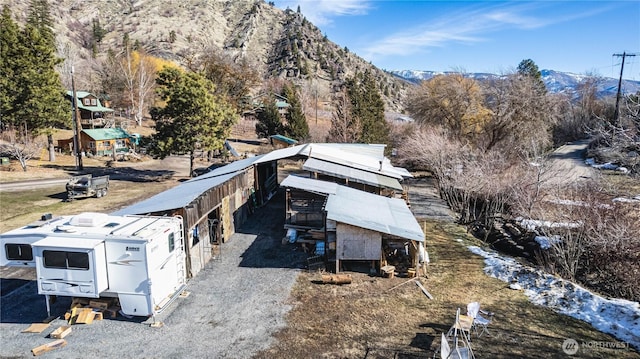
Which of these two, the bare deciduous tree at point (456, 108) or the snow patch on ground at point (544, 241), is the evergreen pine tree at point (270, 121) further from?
the snow patch on ground at point (544, 241)

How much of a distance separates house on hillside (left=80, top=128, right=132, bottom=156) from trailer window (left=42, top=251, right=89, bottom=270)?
33971 millimetres

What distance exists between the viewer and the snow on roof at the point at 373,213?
14.4m

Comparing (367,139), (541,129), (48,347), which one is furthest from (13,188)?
(541,129)

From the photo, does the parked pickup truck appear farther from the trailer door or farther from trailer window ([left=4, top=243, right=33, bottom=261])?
the trailer door

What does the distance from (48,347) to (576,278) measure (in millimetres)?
17790

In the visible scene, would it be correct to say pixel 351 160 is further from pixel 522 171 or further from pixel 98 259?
pixel 98 259

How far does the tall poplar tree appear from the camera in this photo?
29406 mm

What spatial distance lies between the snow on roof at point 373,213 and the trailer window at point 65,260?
25.5ft

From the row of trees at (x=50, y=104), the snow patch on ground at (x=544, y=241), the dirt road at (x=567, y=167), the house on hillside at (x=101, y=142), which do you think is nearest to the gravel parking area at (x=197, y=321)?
the snow patch on ground at (x=544, y=241)

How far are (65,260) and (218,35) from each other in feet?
483

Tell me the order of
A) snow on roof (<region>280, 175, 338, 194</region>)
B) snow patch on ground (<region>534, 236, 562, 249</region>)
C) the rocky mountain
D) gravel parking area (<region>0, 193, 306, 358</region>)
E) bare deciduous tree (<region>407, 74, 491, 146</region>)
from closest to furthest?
gravel parking area (<region>0, 193, 306, 358</region>), snow patch on ground (<region>534, 236, 562, 249</region>), snow on roof (<region>280, 175, 338, 194</region>), bare deciduous tree (<region>407, 74, 491, 146</region>), the rocky mountain

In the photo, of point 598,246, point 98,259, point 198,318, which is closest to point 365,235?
point 198,318

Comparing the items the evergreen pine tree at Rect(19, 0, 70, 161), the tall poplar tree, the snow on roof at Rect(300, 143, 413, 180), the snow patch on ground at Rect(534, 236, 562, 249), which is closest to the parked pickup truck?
the tall poplar tree

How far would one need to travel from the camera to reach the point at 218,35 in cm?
14400
